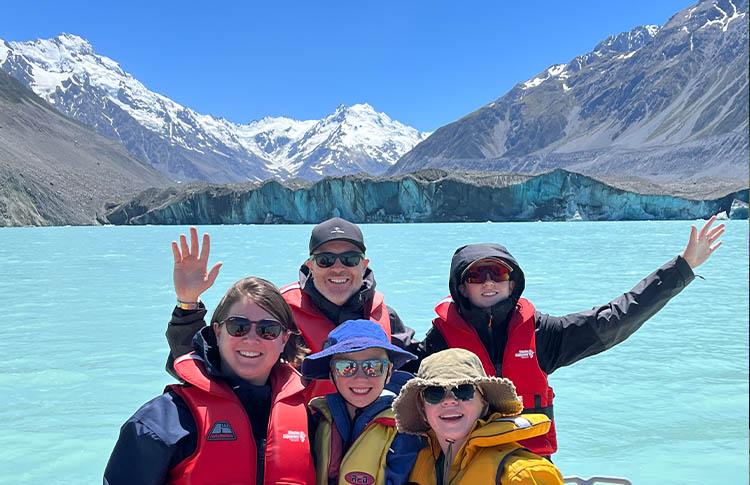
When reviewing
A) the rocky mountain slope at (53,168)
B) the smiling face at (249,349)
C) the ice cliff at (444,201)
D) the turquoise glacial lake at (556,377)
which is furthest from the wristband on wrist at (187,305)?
the rocky mountain slope at (53,168)

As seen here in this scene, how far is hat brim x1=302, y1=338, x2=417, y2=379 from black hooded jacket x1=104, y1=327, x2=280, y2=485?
11.8 inches

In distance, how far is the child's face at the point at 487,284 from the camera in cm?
→ 312

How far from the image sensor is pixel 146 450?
7.29 feet

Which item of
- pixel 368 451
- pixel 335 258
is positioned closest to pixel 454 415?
pixel 368 451

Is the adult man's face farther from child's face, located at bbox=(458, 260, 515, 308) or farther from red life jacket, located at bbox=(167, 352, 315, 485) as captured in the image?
red life jacket, located at bbox=(167, 352, 315, 485)

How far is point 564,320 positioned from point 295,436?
1.66 m

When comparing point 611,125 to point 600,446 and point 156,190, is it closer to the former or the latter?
point 156,190

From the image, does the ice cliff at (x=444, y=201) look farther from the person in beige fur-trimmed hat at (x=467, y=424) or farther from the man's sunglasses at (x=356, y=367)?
the person in beige fur-trimmed hat at (x=467, y=424)

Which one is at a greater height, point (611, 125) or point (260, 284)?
point (611, 125)

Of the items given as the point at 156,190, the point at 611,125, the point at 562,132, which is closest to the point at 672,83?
the point at 611,125

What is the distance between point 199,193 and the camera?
241 feet

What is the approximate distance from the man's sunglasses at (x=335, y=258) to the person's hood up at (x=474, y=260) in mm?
523

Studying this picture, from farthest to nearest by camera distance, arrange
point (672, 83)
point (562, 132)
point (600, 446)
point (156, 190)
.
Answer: point (562, 132) → point (672, 83) → point (156, 190) → point (600, 446)

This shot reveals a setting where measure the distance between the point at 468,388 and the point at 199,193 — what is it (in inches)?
2924
